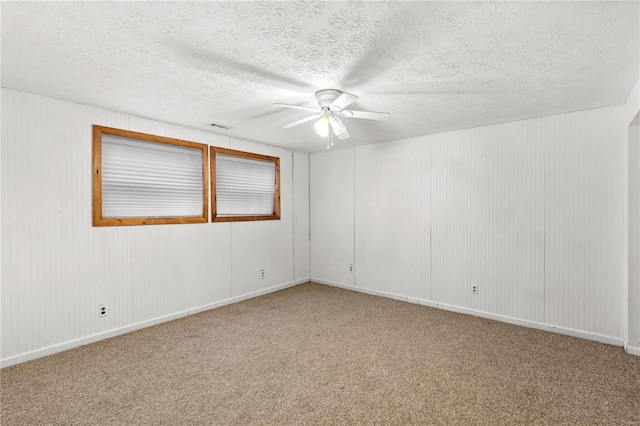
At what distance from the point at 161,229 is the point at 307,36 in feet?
9.75

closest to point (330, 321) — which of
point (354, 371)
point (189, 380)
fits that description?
point (354, 371)

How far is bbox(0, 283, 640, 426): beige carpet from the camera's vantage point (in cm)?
208

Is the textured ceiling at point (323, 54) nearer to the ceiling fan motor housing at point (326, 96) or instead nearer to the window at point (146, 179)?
the ceiling fan motor housing at point (326, 96)

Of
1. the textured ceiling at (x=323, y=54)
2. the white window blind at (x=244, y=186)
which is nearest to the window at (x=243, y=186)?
the white window blind at (x=244, y=186)

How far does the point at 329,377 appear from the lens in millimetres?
2539

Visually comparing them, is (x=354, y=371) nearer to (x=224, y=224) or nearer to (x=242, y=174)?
(x=224, y=224)

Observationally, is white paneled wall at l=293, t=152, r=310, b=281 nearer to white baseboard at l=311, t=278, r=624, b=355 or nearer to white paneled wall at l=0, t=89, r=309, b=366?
white baseboard at l=311, t=278, r=624, b=355

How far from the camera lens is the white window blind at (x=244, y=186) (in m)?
4.54

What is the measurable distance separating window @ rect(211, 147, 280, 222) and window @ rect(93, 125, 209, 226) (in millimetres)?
221

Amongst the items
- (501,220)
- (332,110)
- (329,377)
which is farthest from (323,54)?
(501,220)

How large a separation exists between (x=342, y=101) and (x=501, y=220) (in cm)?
259

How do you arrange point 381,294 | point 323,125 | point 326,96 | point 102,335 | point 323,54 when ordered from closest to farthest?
point 323,54 < point 326,96 < point 323,125 < point 102,335 < point 381,294

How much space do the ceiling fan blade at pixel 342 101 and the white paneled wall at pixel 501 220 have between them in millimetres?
2166

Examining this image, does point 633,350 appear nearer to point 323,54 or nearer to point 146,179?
point 323,54
